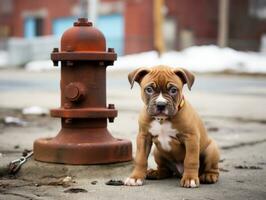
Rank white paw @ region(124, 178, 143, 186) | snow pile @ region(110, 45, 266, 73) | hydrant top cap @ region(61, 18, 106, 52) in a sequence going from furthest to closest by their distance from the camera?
snow pile @ region(110, 45, 266, 73)
hydrant top cap @ region(61, 18, 106, 52)
white paw @ region(124, 178, 143, 186)

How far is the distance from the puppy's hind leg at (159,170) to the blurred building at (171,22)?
86.4 ft

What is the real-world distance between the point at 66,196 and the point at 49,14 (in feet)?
115

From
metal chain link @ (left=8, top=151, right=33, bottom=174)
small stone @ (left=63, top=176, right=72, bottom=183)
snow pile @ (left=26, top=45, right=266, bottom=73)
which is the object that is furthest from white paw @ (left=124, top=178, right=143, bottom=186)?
snow pile @ (left=26, top=45, right=266, bottom=73)

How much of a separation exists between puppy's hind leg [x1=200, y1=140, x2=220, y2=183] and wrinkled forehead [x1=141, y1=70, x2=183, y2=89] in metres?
0.52

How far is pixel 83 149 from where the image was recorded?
4078 millimetres

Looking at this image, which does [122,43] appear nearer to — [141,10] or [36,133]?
[141,10]

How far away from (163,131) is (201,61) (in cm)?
2319

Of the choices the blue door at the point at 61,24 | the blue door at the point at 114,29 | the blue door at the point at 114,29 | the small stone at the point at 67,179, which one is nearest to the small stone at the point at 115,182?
the small stone at the point at 67,179

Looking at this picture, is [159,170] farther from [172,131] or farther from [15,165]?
[15,165]

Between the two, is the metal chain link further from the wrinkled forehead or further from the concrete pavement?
the wrinkled forehead

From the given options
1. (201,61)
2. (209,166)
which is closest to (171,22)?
(201,61)

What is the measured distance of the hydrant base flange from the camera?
4082mm

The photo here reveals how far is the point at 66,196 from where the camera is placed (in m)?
3.38

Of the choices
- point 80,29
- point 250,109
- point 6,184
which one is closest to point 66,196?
point 6,184
